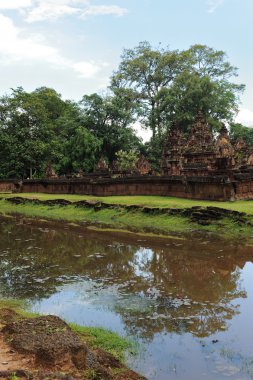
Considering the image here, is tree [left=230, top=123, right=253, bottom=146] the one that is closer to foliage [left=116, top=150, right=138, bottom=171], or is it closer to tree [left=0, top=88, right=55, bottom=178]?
foliage [left=116, top=150, right=138, bottom=171]

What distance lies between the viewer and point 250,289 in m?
9.32

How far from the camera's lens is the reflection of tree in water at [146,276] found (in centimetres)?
759

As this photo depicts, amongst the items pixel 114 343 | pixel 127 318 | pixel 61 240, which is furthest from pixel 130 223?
pixel 114 343

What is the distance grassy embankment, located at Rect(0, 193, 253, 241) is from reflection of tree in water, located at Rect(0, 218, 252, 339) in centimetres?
196

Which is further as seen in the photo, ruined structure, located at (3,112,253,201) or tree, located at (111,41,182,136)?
tree, located at (111,41,182,136)

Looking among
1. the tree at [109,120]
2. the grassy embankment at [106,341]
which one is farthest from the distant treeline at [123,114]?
the grassy embankment at [106,341]

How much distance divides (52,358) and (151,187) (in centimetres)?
2029

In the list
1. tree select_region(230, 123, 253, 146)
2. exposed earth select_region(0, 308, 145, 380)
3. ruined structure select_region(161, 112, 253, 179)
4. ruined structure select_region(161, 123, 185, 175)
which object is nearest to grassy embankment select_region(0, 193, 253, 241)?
ruined structure select_region(161, 112, 253, 179)

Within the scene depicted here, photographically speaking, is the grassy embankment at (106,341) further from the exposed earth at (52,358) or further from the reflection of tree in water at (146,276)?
the reflection of tree in water at (146,276)

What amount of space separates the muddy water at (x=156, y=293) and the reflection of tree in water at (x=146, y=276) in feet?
0.06

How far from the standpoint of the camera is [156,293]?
360 inches

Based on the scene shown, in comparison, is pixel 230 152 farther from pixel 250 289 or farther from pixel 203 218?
Result: pixel 250 289

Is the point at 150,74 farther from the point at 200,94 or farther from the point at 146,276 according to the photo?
the point at 146,276

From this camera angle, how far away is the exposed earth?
482cm
